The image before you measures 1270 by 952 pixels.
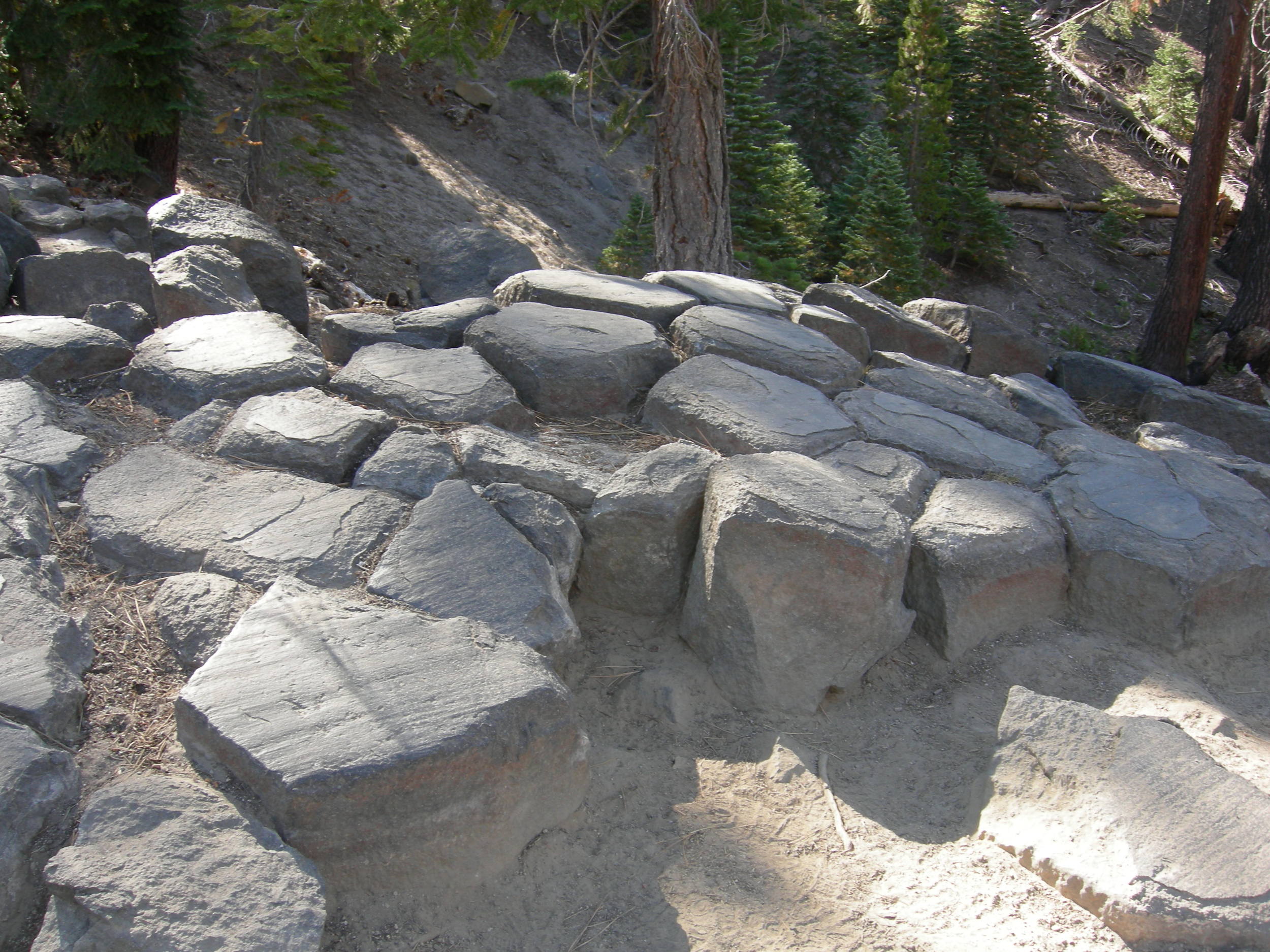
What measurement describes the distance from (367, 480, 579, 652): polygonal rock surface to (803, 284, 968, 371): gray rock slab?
3.12 meters

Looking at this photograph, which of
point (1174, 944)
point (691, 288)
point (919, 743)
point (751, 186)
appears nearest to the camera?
point (1174, 944)

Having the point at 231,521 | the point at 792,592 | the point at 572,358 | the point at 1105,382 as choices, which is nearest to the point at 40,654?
the point at 231,521

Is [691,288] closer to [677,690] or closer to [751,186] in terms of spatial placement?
[677,690]

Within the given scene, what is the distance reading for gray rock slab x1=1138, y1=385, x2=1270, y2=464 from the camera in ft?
18.3

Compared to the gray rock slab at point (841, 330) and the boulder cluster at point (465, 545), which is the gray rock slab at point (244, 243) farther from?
the gray rock slab at point (841, 330)

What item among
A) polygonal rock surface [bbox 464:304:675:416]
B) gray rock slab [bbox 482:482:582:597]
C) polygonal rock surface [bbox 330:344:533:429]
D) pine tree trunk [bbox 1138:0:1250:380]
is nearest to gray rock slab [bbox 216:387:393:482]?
polygonal rock surface [bbox 330:344:533:429]

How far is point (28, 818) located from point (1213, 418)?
6.08 m

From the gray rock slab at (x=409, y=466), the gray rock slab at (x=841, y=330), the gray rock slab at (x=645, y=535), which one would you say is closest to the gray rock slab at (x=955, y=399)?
the gray rock slab at (x=841, y=330)

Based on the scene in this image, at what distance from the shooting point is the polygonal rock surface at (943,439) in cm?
391

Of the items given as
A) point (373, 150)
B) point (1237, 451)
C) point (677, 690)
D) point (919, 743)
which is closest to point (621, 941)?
point (677, 690)

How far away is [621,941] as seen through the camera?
7.52 ft

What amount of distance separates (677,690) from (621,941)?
92 centimetres

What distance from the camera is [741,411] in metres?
3.80

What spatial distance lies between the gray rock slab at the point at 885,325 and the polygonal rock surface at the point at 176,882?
171 inches
